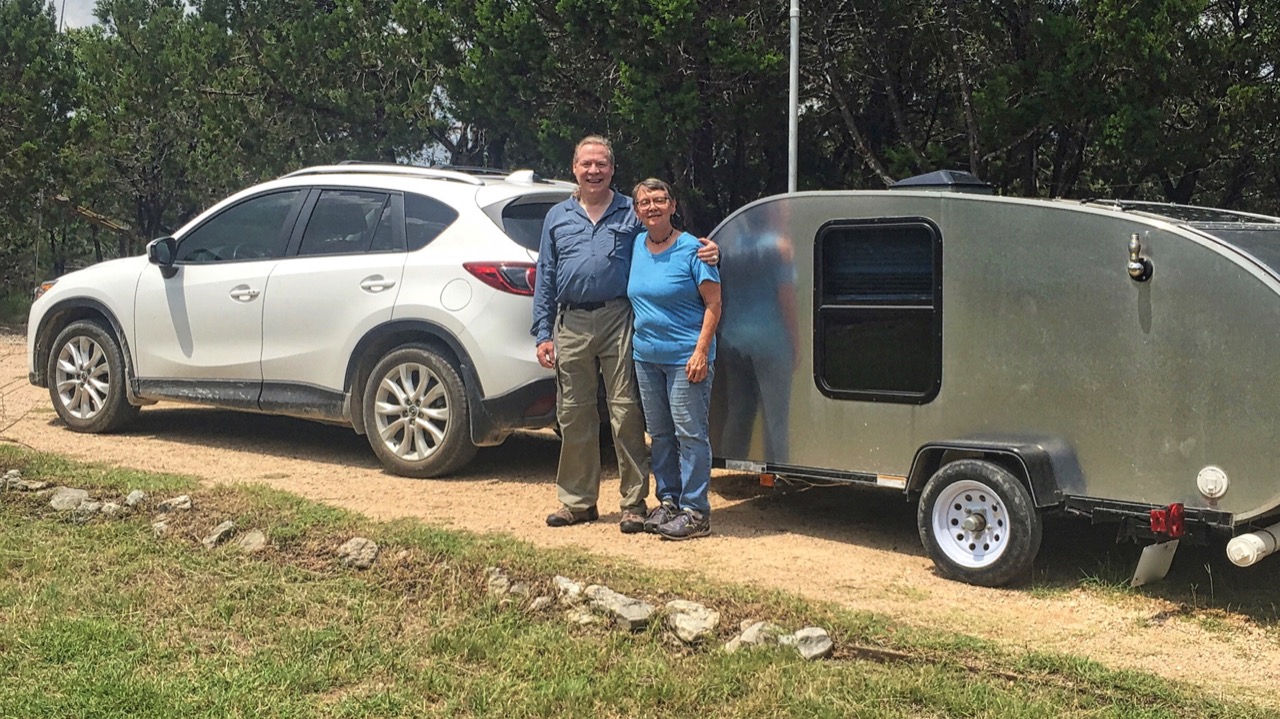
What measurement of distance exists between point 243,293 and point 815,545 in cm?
415

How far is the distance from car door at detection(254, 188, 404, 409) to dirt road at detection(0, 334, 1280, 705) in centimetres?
54

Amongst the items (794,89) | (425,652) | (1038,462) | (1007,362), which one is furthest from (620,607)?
(794,89)

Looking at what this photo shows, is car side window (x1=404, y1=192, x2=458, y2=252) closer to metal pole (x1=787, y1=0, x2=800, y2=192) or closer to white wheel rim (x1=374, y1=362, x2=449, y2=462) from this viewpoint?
white wheel rim (x1=374, y1=362, x2=449, y2=462)

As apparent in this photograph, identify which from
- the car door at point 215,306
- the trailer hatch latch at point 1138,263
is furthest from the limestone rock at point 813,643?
the car door at point 215,306

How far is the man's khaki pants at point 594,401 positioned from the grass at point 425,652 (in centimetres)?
69

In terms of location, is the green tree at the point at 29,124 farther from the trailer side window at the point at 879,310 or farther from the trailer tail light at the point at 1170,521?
the trailer tail light at the point at 1170,521

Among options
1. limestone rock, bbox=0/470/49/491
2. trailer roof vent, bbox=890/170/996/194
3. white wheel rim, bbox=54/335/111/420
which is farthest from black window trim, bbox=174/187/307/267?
trailer roof vent, bbox=890/170/996/194

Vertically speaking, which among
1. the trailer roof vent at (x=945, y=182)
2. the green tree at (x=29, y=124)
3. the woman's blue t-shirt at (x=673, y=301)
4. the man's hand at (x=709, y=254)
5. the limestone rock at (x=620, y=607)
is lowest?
the limestone rock at (x=620, y=607)

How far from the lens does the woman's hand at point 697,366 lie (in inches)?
240

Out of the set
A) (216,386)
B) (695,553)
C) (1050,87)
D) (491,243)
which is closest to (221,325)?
(216,386)

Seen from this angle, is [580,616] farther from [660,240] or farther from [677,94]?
[677,94]

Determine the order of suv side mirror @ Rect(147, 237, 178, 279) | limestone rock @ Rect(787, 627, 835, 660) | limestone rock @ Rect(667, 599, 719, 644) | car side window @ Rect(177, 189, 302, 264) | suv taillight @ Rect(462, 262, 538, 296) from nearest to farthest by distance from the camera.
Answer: limestone rock @ Rect(787, 627, 835, 660)
limestone rock @ Rect(667, 599, 719, 644)
suv taillight @ Rect(462, 262, 538, 296)
car side window @ Rect(177, 189, 302, 264)
suv side mirror @ Rect(147, 237, 178, 279)

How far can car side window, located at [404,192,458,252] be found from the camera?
7590mm

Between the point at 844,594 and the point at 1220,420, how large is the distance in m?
1.67
